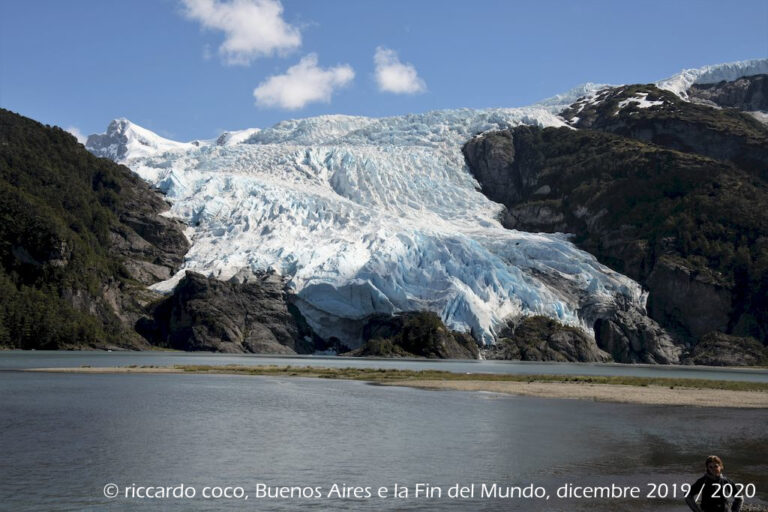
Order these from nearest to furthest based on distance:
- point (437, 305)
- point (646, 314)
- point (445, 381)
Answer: point (445, 381), point (437, 305), point (646, 314)

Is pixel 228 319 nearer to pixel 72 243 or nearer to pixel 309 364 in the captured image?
pixel 72 243

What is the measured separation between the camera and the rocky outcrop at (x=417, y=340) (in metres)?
145

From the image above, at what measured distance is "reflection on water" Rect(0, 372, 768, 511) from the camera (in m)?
25.2

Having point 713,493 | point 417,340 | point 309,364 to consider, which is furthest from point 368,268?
point 713,493

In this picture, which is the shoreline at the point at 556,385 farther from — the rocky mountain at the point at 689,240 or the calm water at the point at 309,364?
the rocky mountain at the point at 689,240

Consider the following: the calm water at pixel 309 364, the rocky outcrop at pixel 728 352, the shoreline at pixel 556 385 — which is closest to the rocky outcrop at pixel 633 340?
the rocky outcrop at pixel 728 352

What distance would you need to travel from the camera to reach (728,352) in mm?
152625

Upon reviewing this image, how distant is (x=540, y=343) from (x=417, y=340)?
24.2 metres

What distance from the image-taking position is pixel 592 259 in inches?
7003

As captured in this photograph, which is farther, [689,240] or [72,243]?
[689,240]

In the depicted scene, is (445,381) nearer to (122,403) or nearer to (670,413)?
(670,413)

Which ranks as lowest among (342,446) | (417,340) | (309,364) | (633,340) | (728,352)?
(309,364)

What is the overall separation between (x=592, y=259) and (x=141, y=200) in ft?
327

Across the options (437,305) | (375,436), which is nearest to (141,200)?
(437,305)
